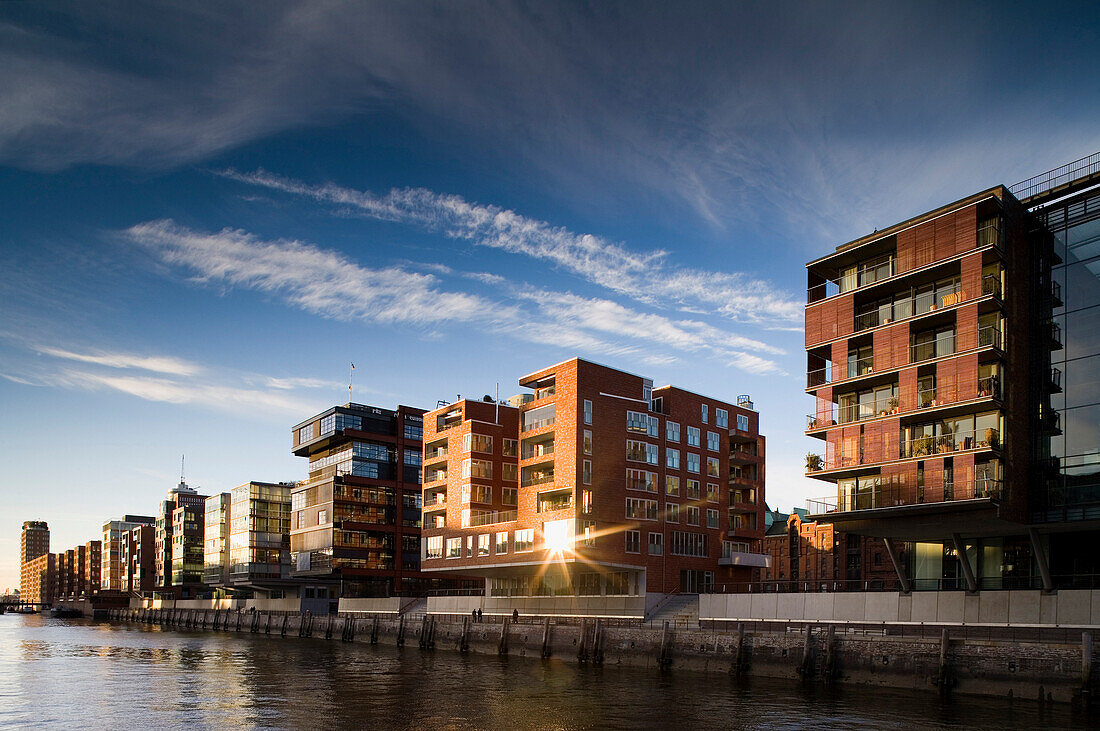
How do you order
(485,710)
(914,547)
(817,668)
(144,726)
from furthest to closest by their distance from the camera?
(914,547) → (817,668) → (485,710) → (144,726)

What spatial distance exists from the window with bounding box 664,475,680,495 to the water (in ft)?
84.4

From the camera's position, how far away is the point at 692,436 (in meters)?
94.7

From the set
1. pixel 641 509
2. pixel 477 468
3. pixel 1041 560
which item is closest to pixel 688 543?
pixel 641 509

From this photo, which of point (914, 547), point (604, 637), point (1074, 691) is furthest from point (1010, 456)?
point (604, 637)

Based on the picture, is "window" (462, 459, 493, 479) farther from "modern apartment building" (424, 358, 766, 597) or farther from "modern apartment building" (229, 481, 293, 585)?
"modern apartment building" (229, 481, 293, 585)

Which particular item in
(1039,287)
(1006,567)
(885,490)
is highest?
(1039,287)

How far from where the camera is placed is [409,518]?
428 feet

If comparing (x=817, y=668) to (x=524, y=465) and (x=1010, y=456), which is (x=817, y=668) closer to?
(x=1010, y=456)

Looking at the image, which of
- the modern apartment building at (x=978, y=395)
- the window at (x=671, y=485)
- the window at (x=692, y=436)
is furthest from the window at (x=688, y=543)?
the modern apartment building at (x=978, y=395)

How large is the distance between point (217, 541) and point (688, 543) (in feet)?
366

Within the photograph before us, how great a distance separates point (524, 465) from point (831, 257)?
38.8 metres

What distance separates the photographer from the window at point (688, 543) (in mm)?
89062

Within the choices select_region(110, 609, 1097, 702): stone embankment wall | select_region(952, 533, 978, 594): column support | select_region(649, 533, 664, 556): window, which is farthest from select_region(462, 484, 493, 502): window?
select_region(952, 533, 978, 594): column support

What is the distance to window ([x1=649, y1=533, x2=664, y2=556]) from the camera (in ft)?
284
